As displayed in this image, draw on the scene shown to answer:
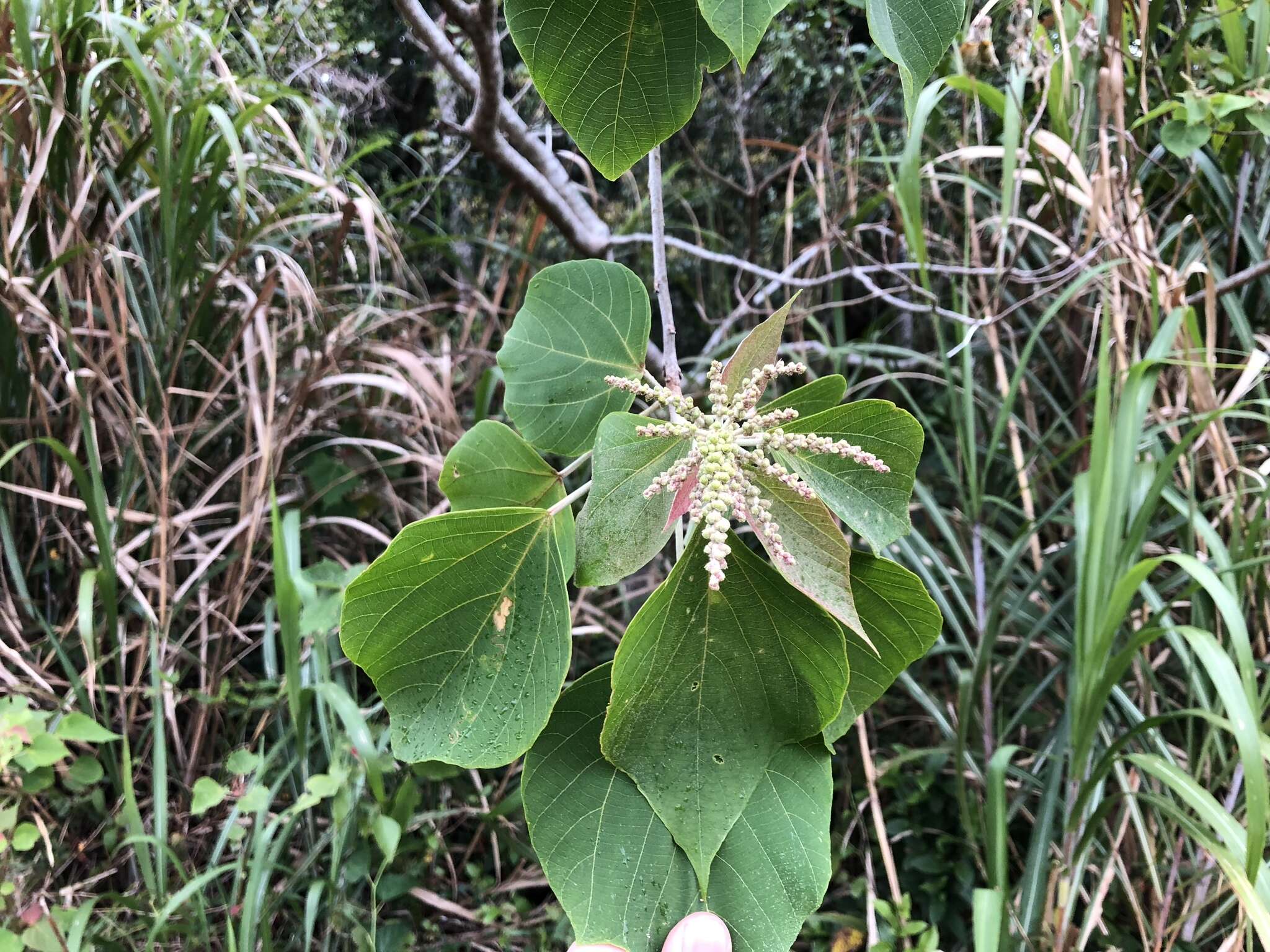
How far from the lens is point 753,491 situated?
0.33 metres

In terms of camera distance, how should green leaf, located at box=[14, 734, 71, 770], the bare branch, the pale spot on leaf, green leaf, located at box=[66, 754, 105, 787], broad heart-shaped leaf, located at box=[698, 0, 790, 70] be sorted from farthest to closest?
green leaf, located at box=[66, 754, 105, 787] < green leaf, located at box=[14, 734, 71, 770] < the bare branch < the pale spot on leaf < broad heart-shaped leaf, located at box=[698, 0, 790, 70]

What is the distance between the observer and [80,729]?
3.45ft

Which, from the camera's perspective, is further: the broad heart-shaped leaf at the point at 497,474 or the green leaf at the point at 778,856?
the broad heart-shaped leaf at the point at 497,474

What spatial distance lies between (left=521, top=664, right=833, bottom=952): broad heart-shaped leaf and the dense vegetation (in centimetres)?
68

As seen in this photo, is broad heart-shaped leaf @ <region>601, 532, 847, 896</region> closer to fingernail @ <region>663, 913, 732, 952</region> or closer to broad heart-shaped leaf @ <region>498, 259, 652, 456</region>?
fingernail @ <region>663, 913, 732, 952</region>

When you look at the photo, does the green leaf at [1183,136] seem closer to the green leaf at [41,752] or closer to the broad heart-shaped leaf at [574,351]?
the broad heart-shaped leaf at [574,351]

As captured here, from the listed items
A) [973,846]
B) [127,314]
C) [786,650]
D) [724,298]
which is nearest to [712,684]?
[786,650]

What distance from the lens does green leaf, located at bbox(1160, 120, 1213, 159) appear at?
→ 1090mm

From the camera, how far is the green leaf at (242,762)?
3.72ft

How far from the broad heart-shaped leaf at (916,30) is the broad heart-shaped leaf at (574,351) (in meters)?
0.19

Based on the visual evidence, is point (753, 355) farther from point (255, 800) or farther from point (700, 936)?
point (255, 800)

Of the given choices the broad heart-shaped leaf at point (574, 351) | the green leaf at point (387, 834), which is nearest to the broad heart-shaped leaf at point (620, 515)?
the broad heart-shaped leaf at point (574, 351)

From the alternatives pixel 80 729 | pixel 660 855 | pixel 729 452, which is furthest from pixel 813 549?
pixel 80 729

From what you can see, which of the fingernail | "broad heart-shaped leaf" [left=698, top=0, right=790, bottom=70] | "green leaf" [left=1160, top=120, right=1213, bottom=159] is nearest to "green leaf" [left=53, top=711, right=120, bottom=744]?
the fingernail
